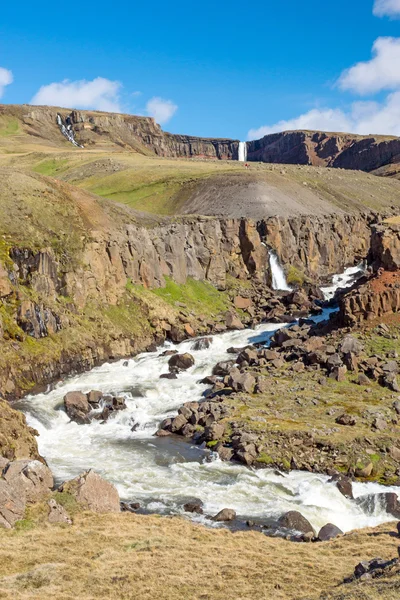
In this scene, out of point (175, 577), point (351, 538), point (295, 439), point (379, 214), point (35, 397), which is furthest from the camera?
point (379, 214)

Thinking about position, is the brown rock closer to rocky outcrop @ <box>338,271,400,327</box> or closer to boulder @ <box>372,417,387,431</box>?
rocky outcrop @ <box>338,271,400,327</box>

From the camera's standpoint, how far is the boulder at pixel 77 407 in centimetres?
4300

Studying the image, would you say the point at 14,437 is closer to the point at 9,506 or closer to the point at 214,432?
the point at 9,506

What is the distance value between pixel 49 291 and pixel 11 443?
85.8 ft

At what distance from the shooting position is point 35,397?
4694 cm

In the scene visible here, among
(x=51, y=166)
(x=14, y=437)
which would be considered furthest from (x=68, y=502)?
(x=51, y=166)

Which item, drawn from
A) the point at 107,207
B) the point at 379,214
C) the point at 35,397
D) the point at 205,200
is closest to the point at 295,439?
the point at 35,397

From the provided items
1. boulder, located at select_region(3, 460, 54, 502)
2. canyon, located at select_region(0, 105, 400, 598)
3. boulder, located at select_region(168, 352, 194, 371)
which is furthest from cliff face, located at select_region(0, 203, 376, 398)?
boulder, located at select_region(3, 460, 54, 502)

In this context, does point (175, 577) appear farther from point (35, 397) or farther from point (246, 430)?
point (35, 397)

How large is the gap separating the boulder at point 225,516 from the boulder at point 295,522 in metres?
2.28

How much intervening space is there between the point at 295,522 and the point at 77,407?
2139 cm

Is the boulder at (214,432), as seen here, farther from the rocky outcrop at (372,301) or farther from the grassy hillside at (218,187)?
the grassy hillside at (218,187)

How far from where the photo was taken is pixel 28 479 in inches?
1085

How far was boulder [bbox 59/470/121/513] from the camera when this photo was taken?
2731 centimetres
